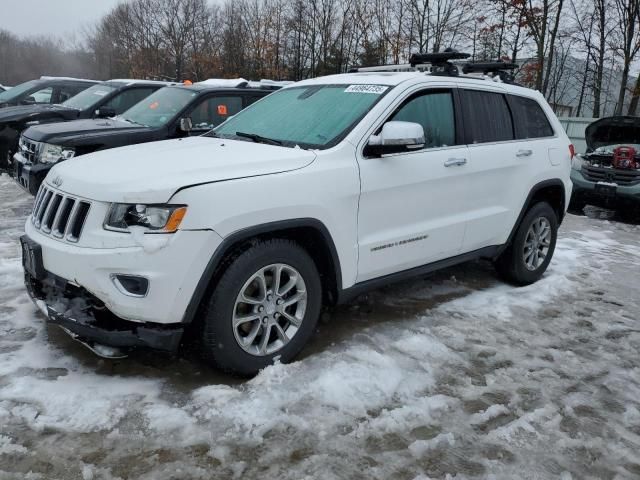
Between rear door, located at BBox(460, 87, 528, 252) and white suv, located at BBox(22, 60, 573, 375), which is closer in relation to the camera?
white suv, located at BBox(22, 60, 573, 375)

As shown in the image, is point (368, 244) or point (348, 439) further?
point (368, 244)

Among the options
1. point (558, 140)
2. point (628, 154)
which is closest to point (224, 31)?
point (628, 154)

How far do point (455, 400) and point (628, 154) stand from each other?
7.42m

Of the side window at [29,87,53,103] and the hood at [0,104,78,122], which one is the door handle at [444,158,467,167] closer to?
the hood at [0,104,78,122]

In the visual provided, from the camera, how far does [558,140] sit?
5.25 metres

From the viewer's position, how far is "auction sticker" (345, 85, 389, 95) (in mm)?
3830

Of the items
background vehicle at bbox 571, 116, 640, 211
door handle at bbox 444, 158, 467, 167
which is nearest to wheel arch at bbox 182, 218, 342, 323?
door handle at bbox 444, 158, 467, 167

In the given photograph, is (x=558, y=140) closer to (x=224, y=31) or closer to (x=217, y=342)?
(x=217, y=342)

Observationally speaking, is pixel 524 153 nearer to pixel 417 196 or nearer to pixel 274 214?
pixel 417 196

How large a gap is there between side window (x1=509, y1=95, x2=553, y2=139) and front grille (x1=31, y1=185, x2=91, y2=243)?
3628 millimetres

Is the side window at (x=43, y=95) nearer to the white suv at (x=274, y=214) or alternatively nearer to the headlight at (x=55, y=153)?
the headlight at (x=55, y=153)

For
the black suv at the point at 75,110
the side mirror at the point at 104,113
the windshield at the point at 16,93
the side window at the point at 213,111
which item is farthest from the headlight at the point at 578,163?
the windshield at the point at 16,93

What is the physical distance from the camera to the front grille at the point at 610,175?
340 inches

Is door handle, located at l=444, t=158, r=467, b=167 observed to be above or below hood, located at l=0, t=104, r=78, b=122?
below
